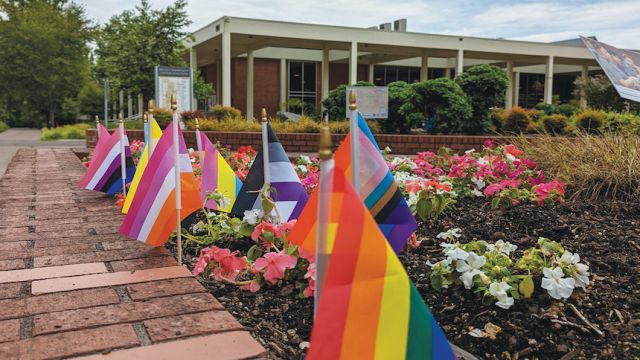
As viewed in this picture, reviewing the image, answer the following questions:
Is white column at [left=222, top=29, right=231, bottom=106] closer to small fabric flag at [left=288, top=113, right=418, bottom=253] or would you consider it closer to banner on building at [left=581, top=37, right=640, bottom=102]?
banner on building at [left=581, top=37, right=640, bottom=102]

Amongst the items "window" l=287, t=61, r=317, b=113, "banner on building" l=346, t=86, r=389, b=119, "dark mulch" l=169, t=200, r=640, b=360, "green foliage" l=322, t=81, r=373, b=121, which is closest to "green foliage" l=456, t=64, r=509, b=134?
"banner on building" l=346, t=86, r=389, b=119

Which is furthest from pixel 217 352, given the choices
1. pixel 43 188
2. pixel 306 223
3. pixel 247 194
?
pixel 43 188

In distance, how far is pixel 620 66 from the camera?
7.23 metres

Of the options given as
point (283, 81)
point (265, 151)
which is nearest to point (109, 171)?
point (265, 151)

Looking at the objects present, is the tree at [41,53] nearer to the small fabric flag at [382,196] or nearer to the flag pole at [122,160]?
the flag pole at [122,160]

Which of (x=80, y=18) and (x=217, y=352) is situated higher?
(x=80, y=18)

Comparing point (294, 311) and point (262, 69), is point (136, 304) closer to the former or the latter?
point (294, 311)

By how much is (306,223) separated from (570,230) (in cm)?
196

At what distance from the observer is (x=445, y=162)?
6.07 meters

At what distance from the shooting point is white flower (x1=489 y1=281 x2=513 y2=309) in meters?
2.24

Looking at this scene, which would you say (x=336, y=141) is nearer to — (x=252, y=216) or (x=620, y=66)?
(x=620, y=66)

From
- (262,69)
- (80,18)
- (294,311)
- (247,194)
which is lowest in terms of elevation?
(294,311)

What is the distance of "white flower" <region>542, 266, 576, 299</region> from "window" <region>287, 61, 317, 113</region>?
3080 centimetres

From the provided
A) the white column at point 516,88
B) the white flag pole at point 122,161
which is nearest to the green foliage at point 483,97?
the white flag pole at point 122,161
